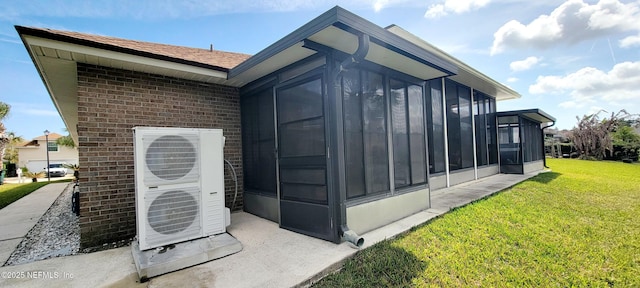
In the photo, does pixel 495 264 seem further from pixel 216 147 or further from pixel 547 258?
pixel 216 147

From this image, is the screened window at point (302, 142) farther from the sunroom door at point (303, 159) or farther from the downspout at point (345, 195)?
the downspout at point (345, 195)

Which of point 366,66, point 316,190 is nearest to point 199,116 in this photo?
point 316,190

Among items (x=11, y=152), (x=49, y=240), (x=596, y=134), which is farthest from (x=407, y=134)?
(x=11, y=152)

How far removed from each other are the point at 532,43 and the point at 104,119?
16880 millimetres

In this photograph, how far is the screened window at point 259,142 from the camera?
4371mm

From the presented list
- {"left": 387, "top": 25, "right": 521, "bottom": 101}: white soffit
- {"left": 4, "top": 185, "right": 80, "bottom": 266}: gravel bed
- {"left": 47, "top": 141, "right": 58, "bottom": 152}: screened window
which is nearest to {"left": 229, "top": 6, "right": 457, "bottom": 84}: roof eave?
{"left": 387, "top": 25, "right": 521, "bottom": 101}: white soffit

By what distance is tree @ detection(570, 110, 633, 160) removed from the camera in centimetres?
1758

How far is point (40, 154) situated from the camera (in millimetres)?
29062

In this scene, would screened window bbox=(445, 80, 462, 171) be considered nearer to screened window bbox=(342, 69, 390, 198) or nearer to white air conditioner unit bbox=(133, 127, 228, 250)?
screened window bbox=(342, 69, 390, 198)

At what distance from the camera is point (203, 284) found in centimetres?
239

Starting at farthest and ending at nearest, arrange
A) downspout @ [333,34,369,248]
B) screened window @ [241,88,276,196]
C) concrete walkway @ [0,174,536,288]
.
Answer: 1. screened window @ [241,88,276,196]
2. downspout @ [333,34,369,248]
3. concrete walkway @ [0,174,536,288]

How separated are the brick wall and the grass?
3.19 metres

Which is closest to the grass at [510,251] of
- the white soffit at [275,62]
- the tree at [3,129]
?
the white soffit at [275,62]

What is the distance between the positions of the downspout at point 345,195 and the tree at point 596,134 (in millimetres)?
23313
